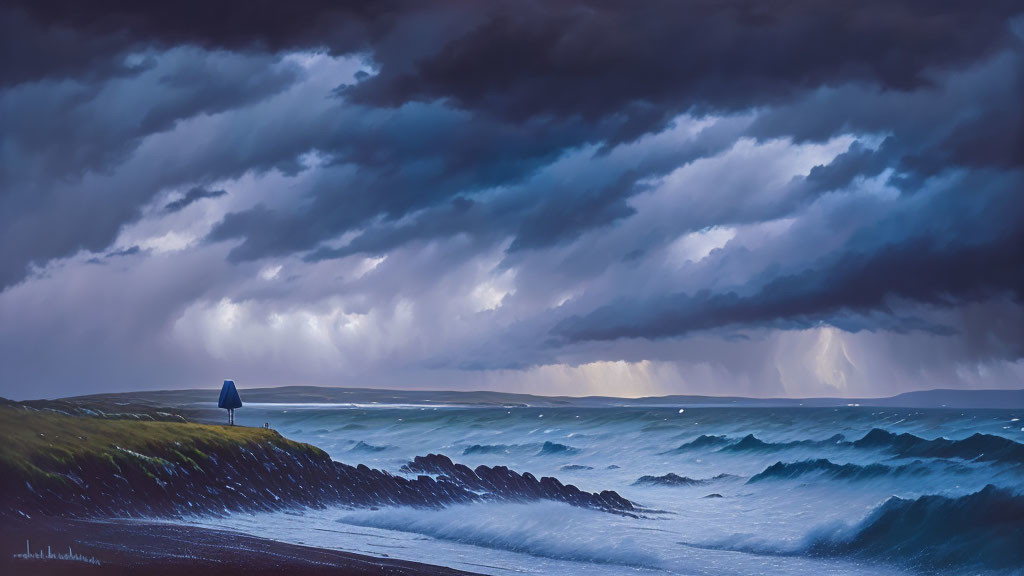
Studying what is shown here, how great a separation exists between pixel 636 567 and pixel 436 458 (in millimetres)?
11383

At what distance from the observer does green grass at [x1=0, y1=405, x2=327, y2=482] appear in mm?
14852

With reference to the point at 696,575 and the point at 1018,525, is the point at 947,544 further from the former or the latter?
the point at 696,575

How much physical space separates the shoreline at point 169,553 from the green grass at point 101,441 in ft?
6.02

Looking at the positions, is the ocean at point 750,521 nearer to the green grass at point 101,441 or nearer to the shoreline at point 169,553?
the shoreline at point 169,553

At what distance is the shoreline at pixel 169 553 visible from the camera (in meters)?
10.2

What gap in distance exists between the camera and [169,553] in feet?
37.0

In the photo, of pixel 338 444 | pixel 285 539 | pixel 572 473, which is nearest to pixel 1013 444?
pixel 572 473

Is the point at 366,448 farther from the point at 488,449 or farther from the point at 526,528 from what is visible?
the point at 526,528

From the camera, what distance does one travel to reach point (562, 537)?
53.2 feet

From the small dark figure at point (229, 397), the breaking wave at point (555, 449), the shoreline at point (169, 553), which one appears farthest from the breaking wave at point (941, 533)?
the breaking wave at point (555, 449)

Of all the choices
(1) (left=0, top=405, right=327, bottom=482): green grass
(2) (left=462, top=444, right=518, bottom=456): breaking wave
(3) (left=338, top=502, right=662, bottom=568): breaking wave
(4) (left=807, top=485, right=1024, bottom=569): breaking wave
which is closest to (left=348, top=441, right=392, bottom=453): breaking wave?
(2) (left=462, top=444, right=518, bottom=456): breaking wave

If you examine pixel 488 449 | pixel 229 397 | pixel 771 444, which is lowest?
pixel 488 449

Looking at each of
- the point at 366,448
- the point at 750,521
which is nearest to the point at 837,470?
the point at 750,521

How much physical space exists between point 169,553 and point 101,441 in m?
6.86
